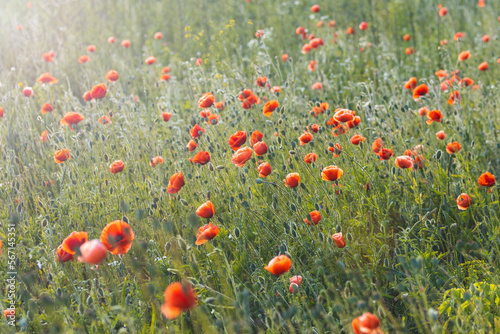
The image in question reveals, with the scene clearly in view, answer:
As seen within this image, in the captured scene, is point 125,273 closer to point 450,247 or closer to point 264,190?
point 264,190

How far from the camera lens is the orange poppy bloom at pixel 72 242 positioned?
5.38 feet

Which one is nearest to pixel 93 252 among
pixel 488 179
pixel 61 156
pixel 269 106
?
pixel 61 156

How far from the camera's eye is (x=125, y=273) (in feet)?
7.32

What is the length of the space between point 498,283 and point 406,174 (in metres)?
0.93

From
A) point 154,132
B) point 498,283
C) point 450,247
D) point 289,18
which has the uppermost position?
point 289,18

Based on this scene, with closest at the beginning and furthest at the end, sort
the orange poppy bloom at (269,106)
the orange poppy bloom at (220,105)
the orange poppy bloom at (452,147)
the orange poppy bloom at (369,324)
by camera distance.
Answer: the orange poppy bloom at (369,324), the orange poppy bloom at (452,147), the orange poppy bloom at (269,106), the orange poppy bloom at (220,105)

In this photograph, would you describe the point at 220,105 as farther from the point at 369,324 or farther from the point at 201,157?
the point at 369,324

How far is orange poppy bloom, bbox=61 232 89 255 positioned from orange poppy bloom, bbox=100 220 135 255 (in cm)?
11

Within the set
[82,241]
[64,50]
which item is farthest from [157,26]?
[82,241]

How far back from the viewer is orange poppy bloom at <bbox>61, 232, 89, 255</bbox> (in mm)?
1638

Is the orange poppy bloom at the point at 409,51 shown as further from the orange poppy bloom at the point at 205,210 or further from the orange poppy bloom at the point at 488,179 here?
the orange poppy bloom at the point at 205,210

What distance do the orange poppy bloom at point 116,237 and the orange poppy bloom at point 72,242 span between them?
0.11m

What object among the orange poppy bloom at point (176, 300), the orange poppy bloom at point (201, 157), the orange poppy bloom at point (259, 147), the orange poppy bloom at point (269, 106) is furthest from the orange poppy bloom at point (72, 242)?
the orange poppy bloom at point (269, 106)

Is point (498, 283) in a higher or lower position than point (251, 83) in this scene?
lower
